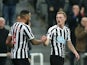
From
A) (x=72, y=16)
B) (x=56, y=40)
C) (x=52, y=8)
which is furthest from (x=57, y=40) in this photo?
(x=52, y=8)

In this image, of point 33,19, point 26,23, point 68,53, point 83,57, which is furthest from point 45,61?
point 26,23

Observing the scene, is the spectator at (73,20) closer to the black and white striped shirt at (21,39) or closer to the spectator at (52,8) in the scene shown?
the spectator at (52,8)

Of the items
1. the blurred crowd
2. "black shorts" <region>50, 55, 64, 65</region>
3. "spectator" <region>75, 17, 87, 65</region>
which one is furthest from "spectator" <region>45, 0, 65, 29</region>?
"black shorts" <region>50, 55, 64, 65</region>

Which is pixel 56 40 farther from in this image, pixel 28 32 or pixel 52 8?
pixel 52 8

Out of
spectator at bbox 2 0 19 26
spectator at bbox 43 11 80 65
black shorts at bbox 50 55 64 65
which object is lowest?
black shorts at bbox 50 55 64 65

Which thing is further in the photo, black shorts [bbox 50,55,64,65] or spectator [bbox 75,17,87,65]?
spectator [bbox 75,17,87,65]

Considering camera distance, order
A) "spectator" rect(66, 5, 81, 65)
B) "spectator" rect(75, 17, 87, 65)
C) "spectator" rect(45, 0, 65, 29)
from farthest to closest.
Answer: "spectator" rect(45, 0, 65, 29) < "spectator" rect(66, 5, 81, 65) < "spectator" rect(75, 17, 87, 65)

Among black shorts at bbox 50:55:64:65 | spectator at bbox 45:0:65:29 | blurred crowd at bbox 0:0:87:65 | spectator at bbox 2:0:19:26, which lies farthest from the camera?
spectator at bbox 45:0:65:29

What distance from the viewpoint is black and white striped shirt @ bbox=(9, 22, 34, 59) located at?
9.99 m

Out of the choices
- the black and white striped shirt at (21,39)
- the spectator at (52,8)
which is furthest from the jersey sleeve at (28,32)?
the spectator at (52,8)

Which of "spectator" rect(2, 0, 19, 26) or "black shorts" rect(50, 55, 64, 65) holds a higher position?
"spectator" rect(2, 0, 19, 26)

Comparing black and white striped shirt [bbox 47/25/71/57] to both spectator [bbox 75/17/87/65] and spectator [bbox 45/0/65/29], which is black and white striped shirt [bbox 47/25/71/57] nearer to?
spectator [bbox 75/17/87/65]

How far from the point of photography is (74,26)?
1416 cm

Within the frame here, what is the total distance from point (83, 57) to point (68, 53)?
107cm
